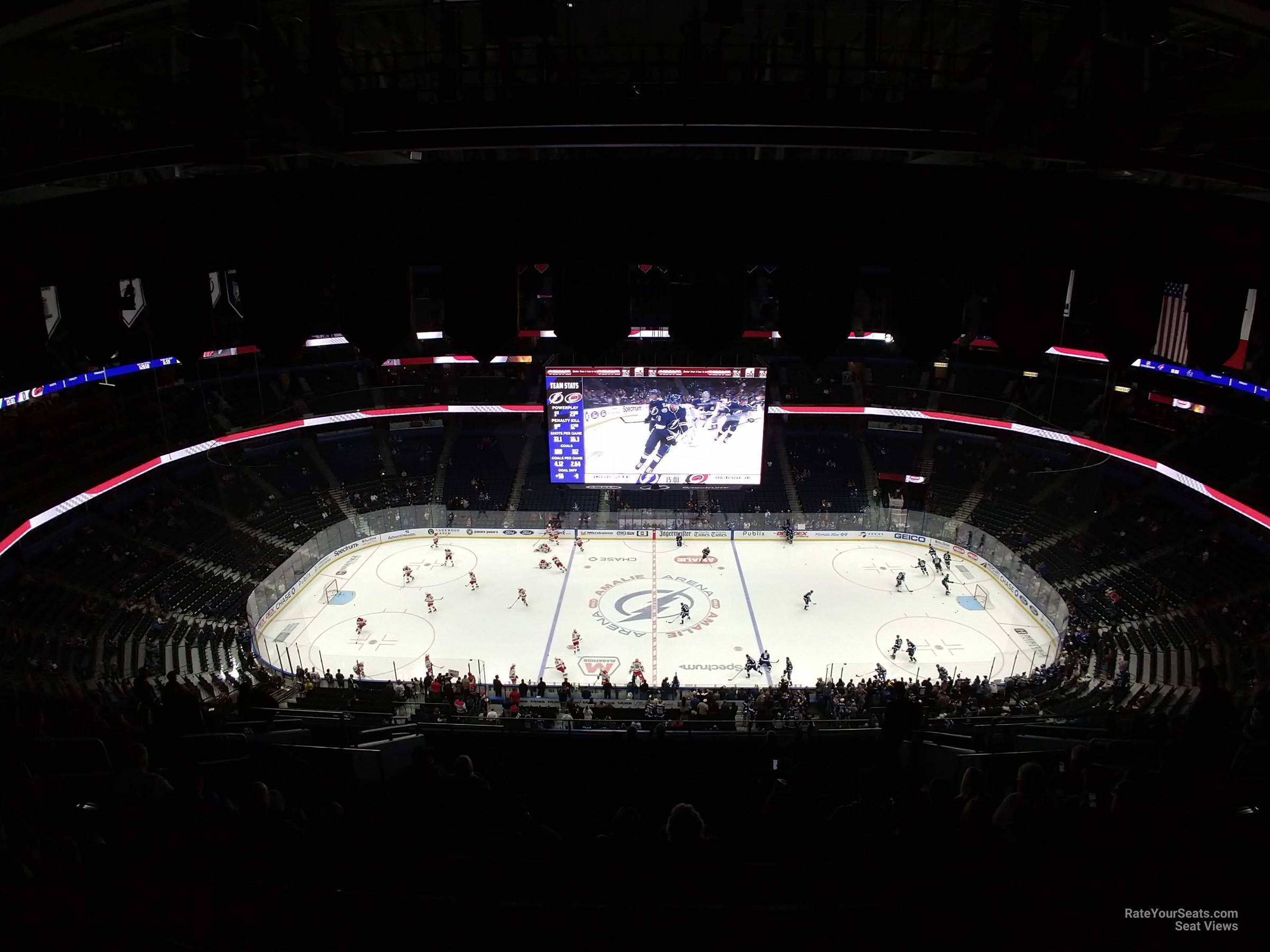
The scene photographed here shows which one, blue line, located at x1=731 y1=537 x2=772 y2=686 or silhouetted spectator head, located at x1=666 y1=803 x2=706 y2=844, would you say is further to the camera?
A: blue line, located at x1=731 y1=537 x2=772 y2=686

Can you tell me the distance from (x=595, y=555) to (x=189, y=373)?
17.6m

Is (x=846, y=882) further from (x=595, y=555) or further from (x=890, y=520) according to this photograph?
(x=890, y=520)

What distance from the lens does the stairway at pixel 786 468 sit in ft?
107

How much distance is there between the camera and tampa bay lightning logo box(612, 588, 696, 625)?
79.6 feet

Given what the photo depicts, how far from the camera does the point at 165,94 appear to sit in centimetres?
350

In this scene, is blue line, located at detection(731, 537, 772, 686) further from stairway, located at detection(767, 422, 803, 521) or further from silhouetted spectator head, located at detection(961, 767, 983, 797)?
silhouetted spectator head, located at detection(961, 767, 983, 797)

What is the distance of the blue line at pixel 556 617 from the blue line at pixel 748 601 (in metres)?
6.32

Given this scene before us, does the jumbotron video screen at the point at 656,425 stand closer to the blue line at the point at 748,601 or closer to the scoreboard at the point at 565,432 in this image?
the scoreboard at the point at 565,432

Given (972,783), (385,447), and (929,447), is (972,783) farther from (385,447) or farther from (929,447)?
(385,447)

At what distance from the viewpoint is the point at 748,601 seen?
→ 83.3 ft

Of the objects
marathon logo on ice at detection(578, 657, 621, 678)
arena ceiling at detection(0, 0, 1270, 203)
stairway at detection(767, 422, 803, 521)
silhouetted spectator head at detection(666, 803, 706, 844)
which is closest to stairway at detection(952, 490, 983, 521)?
stairway at detection(767, 422, 803, 521)

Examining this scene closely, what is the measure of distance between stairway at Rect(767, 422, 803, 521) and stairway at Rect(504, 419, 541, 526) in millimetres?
11484

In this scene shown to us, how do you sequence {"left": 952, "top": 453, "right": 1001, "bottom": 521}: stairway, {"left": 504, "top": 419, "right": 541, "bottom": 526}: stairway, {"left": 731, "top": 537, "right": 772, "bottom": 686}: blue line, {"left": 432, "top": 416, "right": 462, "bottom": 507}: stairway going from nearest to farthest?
{"left": 731, "top": 537, "right": 772, "bottom": 686}: blue line < {"left": 952, "top": 453, "right": 1001, "bottom": 521}: stairway < {"left": 504, "top": 419, "right": 541, "bottom": 526}: stairway < {"left": 432, "top": 416, "right": 462, "bottom": 507}: stairway

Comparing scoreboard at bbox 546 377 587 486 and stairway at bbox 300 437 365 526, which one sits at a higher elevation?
scoreboard at bbox 546 377 587 486
